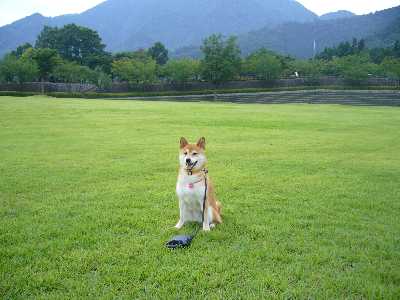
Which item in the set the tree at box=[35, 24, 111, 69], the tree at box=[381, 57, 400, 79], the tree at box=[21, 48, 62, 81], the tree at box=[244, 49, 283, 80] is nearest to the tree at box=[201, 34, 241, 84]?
the tree at box=[244, 49, 283, 80]

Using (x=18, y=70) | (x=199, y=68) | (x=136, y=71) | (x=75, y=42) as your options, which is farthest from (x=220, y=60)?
(x=75, y=42)

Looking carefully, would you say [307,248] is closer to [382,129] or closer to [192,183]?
[192,183]

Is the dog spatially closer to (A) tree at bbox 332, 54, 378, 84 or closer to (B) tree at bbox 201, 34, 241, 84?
(B) tree at bbox 201, 34, 241, 84

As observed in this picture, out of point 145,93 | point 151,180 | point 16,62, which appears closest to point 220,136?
point 151,180

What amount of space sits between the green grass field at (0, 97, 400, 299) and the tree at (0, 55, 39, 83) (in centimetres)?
4748

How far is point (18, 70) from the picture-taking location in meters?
54.9

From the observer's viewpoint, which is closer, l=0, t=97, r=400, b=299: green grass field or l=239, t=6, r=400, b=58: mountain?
l=0, t=97, r=400, b=299: green grass field

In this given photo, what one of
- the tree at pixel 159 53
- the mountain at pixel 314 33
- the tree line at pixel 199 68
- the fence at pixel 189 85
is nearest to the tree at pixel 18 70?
the tree line at pixel 199 68

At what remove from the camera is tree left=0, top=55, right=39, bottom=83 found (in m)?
54.9

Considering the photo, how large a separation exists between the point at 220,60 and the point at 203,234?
197 feet

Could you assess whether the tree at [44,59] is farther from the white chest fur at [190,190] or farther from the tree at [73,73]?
the white chest fur at [190,190]

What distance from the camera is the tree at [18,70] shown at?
54875mm

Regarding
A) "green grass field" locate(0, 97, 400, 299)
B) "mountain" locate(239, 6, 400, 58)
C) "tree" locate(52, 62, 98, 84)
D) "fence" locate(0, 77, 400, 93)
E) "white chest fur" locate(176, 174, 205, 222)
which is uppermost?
"mountain" locate(239, 6, 400, 58)

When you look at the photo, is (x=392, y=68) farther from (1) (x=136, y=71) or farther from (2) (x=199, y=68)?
(1) (x=136, y=71)
